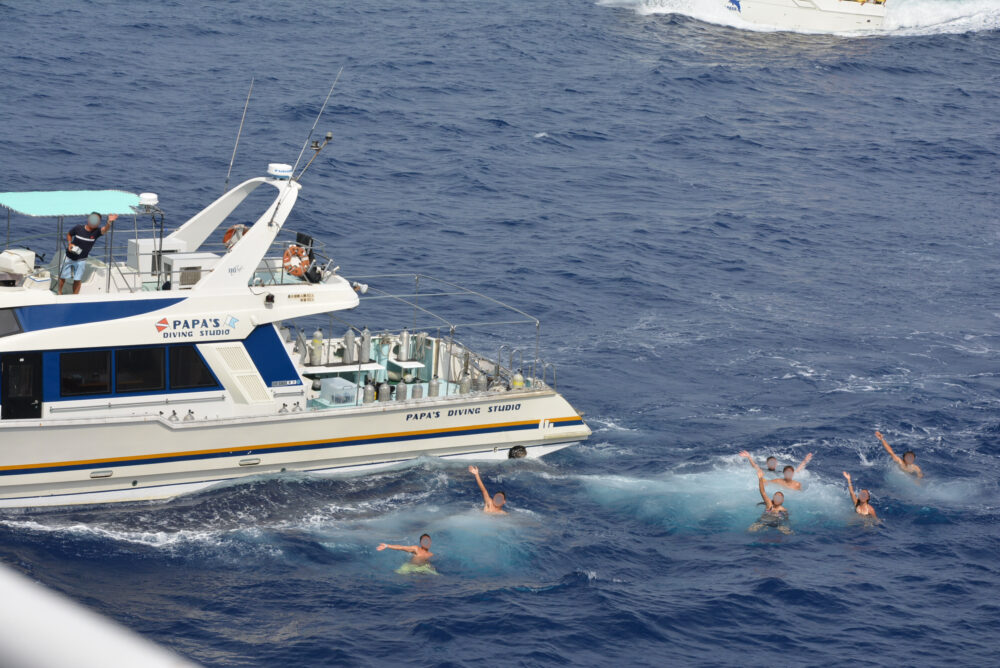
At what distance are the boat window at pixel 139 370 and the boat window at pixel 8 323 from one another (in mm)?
1603

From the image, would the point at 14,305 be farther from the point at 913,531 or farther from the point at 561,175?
the point at 561,175

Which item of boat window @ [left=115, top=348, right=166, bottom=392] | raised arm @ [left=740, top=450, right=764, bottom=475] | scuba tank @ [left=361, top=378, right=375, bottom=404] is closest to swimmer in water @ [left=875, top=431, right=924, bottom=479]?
raised arm @ [left=740, top=450, right=764, bottom=475]

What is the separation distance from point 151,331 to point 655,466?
31.9 feet

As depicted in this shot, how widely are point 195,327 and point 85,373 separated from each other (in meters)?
1.93

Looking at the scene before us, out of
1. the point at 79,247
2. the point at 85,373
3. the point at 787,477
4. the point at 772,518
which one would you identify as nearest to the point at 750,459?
the point at 787,477

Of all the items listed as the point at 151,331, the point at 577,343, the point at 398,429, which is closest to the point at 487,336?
the point at 577,343

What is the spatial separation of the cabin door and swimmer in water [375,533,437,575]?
6.13 meters

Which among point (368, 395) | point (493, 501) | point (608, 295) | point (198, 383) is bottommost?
point (493, 501)

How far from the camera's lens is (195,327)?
20141mm

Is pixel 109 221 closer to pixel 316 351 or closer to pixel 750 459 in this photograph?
pixel 316 351

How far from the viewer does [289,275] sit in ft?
71.3

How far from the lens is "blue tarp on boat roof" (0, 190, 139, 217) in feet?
64.2

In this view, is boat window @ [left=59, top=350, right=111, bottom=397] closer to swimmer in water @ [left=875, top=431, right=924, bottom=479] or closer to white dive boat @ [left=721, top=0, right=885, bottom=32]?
swimmer in water @ [left=875, top=431, right=924, bottom=479]

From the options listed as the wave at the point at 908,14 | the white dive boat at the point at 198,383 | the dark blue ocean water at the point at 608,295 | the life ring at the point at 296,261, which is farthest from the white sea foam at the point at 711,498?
the wave at the point at 908,14
